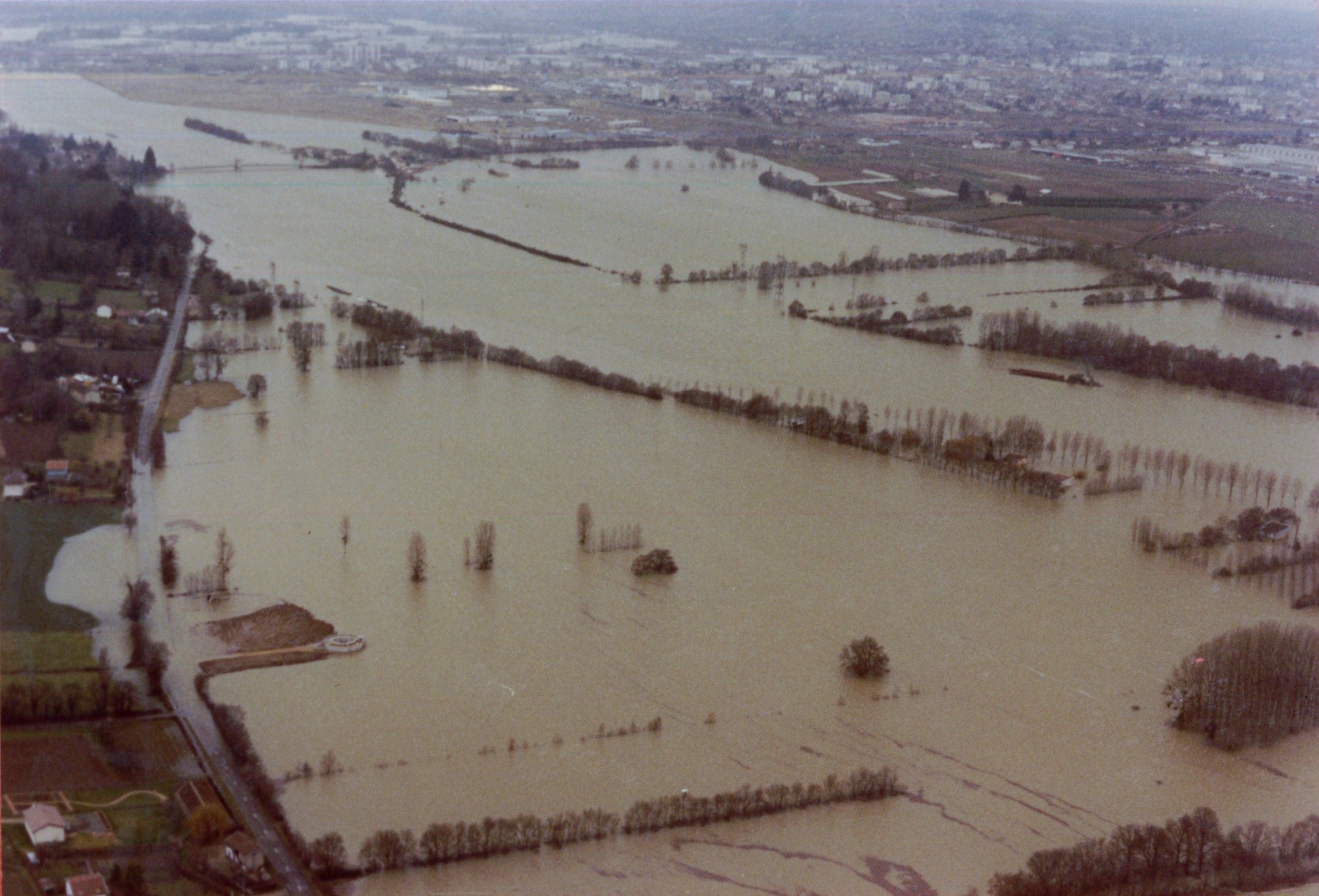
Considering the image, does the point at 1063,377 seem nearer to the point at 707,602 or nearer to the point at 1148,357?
the point at 1148,357

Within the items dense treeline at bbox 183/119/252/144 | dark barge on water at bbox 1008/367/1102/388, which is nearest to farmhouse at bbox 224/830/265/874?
dark barge on water at bbox 1008/367/1102/388

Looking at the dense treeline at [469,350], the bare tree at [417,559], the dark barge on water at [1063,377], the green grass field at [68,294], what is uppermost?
the green grass field at [68,294]

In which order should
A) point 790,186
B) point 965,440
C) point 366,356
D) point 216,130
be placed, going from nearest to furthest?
point 965,440
point 366,356
point 790,186
point 216,130

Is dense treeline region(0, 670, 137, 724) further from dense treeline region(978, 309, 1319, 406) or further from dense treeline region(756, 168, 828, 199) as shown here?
dense treeline region(756, 168, 828, 199)

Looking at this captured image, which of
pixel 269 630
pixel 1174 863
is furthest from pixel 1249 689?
pixel 269 630

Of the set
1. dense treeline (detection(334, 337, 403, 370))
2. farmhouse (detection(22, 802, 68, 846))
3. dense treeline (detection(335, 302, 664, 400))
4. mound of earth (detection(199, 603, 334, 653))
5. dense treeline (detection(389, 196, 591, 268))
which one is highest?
dense treeline (detection(389, 196, 591, 268))

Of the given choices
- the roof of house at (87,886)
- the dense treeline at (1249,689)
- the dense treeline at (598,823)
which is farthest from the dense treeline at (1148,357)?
the roof of house at (87,886)

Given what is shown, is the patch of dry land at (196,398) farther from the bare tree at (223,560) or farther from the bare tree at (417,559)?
the bare tree at (417,559)
